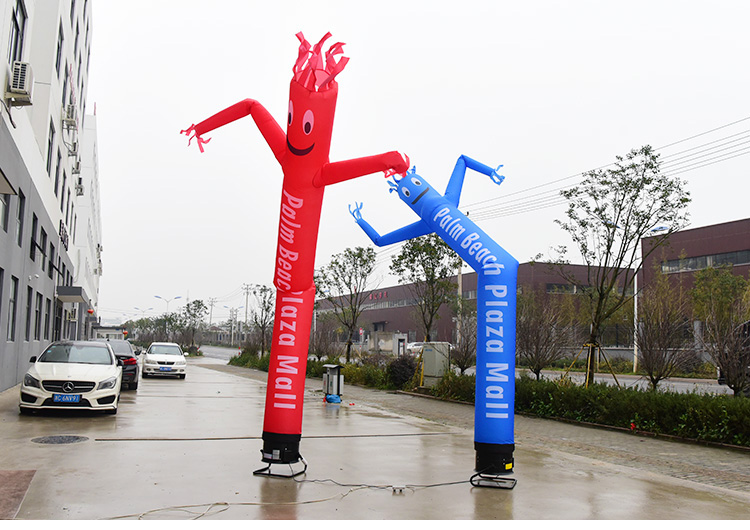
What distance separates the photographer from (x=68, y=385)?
1173 cm

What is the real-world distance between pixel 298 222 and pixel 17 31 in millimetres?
12675

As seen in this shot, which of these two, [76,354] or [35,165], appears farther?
[35,165]

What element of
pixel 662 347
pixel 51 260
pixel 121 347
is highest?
pixel 51 260

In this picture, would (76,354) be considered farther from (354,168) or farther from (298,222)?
(354,168)

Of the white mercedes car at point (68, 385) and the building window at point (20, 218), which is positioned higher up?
the building window at point (20, 218)

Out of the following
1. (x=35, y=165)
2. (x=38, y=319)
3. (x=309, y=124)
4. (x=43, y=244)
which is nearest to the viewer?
(x=309, y=124)

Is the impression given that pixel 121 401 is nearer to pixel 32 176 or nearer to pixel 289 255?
pixel 32 176

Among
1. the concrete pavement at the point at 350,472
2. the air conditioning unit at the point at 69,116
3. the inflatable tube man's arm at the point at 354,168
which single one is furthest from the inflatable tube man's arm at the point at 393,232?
the air conditioning unit at the point at 69,116

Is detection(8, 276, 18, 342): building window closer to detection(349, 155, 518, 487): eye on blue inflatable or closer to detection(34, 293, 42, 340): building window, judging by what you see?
detection(34, 293, 42, 340): building window

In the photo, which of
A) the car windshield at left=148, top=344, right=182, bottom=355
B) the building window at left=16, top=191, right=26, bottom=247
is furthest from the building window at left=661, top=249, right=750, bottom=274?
the building window at left=16, top=191, right=26, bottom=247

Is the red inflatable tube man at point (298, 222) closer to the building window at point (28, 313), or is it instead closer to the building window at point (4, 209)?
the building window at point (4, 209)

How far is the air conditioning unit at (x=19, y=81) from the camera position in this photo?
13.1m

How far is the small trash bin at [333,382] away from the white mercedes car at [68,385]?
20.3ft

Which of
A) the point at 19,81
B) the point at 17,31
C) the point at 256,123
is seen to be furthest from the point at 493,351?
the point at 17,31
